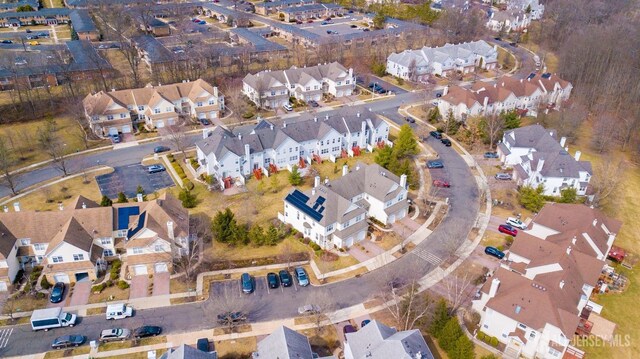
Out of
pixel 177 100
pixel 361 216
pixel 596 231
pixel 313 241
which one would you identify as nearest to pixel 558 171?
pixel 596 231

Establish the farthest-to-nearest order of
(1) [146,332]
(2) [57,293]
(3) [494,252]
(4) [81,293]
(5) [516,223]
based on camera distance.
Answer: (5) [516,223] → (3) [494,252] → (4) [81,293] → (2) [57,293] → (1) [146,332]

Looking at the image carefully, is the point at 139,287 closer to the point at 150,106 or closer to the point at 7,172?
the point at 7,172

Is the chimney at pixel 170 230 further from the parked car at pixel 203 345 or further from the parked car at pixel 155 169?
the parked car at pixel 155 169


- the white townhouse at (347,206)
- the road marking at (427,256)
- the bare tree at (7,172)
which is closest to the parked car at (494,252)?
the road marking at (427,256)

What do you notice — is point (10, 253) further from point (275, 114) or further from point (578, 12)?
point (578, 12)

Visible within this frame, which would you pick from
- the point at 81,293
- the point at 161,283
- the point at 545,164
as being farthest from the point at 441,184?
the point at 81,293
